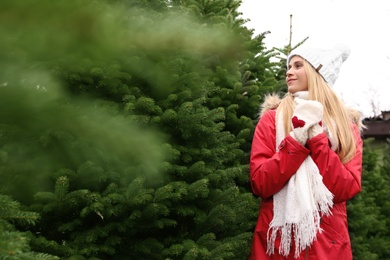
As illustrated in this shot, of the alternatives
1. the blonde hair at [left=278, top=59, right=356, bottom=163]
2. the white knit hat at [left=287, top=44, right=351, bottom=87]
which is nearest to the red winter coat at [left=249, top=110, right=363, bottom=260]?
the blonde hair at [left=278, top=59, right=356, bottom=163]

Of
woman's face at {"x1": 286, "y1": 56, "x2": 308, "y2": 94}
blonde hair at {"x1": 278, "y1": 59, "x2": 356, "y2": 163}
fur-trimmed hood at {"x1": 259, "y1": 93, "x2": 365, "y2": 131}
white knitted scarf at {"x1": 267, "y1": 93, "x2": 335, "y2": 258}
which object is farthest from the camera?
fur-trimmed hood at {"x1": 259, "y1": 93, "x2": 365, "y2": 131}

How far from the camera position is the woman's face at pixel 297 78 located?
3201 mm

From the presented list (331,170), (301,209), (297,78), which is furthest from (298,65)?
(301,209)

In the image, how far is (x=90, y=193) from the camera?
7.30ft

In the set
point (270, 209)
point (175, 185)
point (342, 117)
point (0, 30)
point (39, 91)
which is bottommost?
point (270, 209)

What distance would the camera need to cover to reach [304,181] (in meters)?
2.79

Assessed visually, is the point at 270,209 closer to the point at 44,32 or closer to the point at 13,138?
the point at 13,138

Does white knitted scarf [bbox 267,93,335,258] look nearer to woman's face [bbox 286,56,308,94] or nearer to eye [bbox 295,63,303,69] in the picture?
woman's face [bbox 286,56,308,94]

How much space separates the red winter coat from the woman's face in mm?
477

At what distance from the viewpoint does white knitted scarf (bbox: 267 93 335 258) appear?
9.03ft

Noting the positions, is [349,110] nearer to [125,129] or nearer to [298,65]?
[298,65]

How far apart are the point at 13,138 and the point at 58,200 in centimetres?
114

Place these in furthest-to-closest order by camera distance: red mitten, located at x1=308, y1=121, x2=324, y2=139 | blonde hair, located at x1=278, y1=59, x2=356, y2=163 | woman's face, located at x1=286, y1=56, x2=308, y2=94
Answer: woman's face, located at x1=286, y1=56, x2=308, y2=94, blonde hair, located at x1=278, y1=59, x2=356, y2=163, red mitten, located at x1=308, y1=121, x2=324, y2=139

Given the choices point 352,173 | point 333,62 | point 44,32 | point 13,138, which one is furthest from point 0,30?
point 333,62
